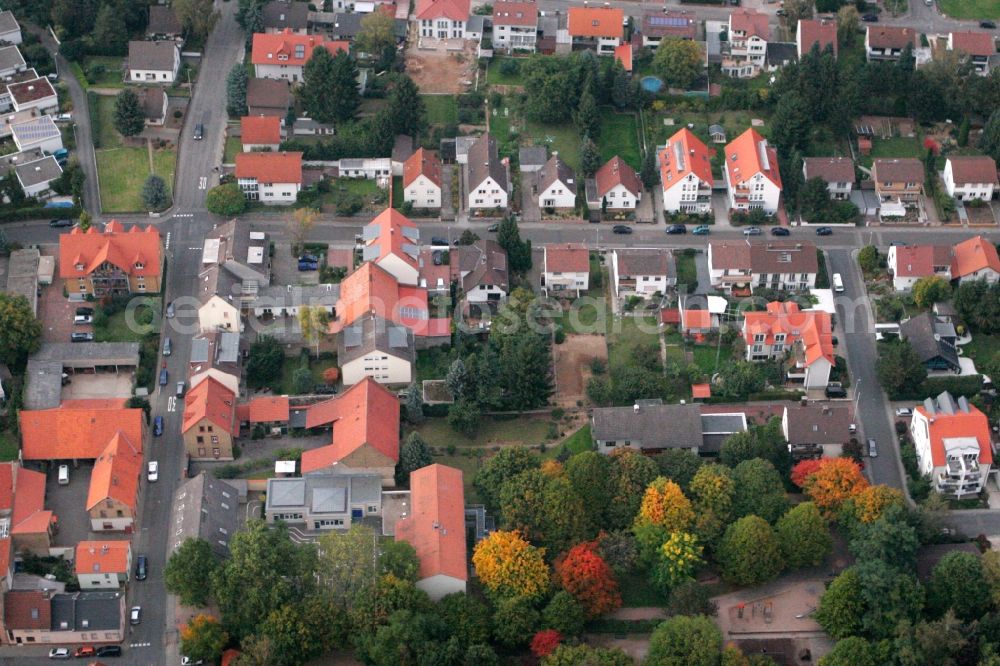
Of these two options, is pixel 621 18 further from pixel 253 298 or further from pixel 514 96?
pixel 253 298

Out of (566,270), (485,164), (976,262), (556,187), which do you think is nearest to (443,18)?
(485,164)

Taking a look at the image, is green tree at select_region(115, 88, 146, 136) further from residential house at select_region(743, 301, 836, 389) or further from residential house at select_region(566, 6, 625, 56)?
residential house at select_region(743, 301, 836, 389)

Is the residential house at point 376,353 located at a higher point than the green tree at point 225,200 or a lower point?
lower

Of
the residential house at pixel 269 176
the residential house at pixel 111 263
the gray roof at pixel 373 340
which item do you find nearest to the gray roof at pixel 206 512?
the gray roof at pixel 373 340

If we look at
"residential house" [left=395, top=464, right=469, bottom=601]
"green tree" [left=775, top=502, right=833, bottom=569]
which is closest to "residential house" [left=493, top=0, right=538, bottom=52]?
"residential house" [left=395, top=464, right=469, bottom=601]

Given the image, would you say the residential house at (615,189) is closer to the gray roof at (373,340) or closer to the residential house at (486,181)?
the residential house at (486,181)

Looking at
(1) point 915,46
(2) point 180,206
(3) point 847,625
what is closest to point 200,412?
(2) point 180,206

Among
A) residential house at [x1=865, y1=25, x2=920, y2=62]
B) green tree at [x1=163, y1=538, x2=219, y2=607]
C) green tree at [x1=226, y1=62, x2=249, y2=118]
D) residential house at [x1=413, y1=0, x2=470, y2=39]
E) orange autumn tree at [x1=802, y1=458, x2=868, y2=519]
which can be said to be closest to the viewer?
green tree at [x1=163, y1=538, x2=219, y2=607]

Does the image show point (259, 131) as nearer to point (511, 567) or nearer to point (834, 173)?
point (834, 173)
